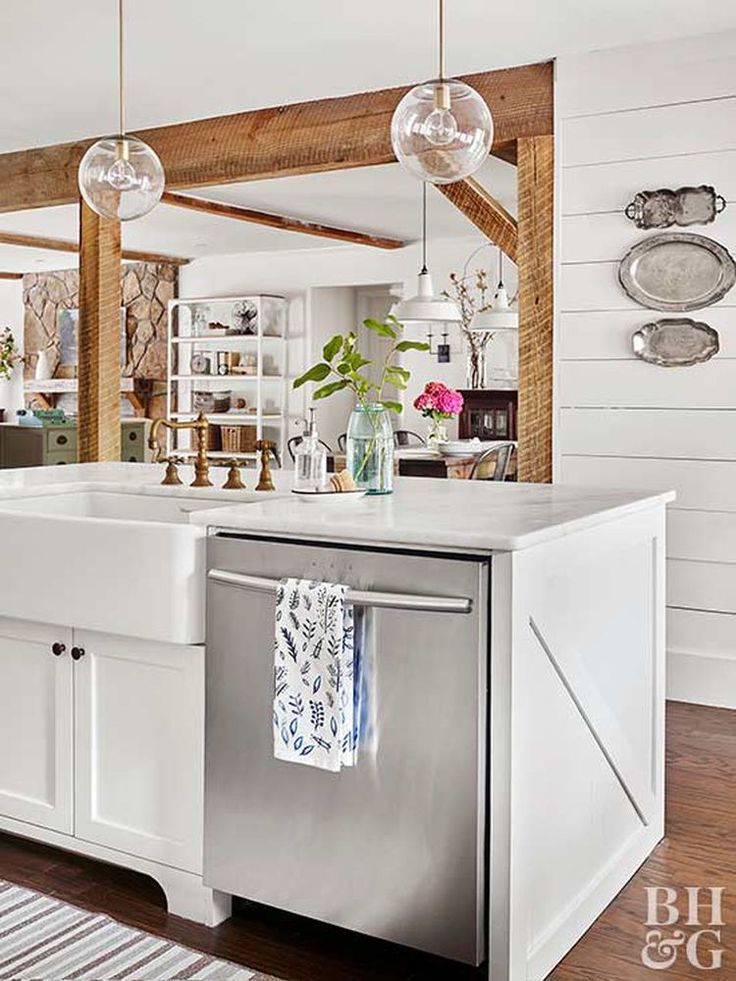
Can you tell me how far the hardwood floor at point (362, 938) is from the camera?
2250 millimetres

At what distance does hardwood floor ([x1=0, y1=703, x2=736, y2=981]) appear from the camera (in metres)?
2.25

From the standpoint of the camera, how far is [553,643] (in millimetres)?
2205

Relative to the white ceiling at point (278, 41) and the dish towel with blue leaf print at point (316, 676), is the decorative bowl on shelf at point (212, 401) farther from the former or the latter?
the dish towel with blue leaf print at point (316, 676)

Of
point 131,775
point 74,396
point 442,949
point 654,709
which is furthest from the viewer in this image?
point 74,396

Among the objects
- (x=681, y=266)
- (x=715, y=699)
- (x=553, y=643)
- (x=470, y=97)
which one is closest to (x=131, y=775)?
(x=553, y=643)

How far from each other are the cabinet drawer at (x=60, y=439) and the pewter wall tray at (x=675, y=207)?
5531 mm

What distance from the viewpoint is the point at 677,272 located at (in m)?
4.15

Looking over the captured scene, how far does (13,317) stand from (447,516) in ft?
36.8

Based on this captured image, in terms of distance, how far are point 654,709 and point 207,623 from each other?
1.15 m

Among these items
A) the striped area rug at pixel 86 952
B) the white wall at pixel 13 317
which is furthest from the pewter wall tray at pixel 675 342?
the white wall at pixel 13 317

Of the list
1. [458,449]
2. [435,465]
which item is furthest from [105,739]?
[458,449]

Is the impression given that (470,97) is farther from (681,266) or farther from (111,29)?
(111,29)

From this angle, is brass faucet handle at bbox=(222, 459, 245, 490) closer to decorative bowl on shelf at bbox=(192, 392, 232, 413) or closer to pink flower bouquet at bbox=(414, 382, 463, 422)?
pink flower bouquet at bbox=(414, 382, 463, 422)

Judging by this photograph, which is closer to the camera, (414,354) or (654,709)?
(654,709)
